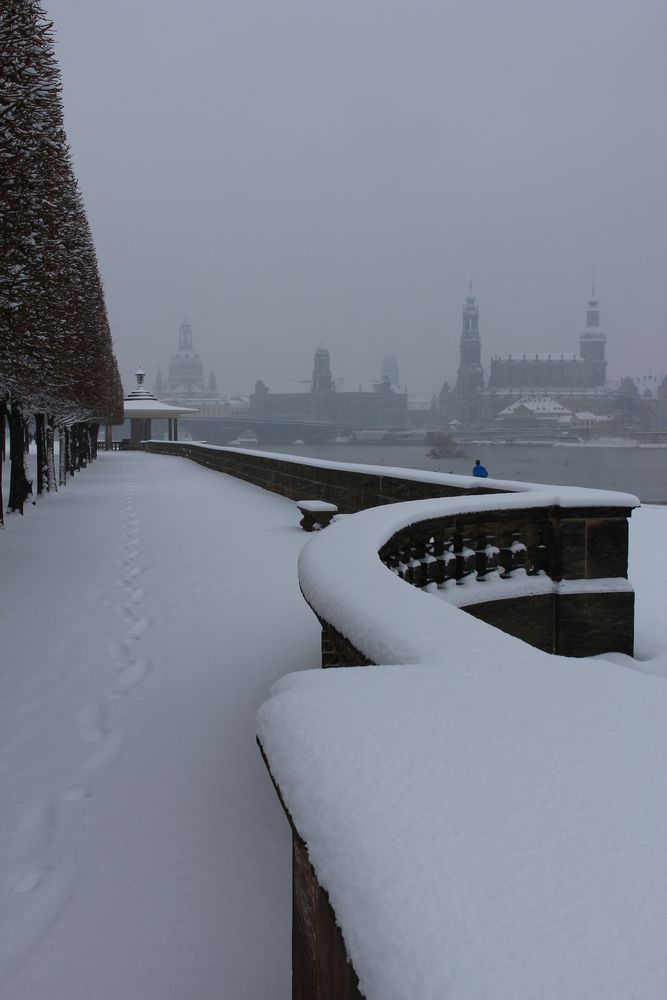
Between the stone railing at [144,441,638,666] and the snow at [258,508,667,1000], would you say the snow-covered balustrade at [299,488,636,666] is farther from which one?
the snow at [258,508,667,1000]

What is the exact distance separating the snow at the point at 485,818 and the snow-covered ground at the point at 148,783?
28 millimetres

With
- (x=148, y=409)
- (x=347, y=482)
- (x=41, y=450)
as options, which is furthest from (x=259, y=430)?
(x=347, y=482)

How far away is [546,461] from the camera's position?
120 m

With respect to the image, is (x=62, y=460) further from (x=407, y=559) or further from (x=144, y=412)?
(x=144, y=412)

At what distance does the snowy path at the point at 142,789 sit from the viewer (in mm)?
2711

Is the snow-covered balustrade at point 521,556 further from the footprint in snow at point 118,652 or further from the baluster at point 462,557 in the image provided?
the footprint in snow at point 118,652

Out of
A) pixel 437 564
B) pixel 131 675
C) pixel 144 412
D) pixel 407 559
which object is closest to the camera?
pixel 131 675

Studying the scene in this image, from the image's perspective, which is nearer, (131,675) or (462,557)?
(131,675)

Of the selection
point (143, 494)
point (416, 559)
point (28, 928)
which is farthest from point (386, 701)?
point (143, 494)

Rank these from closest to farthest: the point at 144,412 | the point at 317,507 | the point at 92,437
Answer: the point at 317,507, the point at 92,437, the point at 144,412

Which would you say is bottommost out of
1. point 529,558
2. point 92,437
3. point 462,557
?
point 529,558

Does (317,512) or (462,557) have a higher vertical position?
(462,557)

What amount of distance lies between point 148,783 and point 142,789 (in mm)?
73

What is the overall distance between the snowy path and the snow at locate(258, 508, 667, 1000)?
1.05 meters
